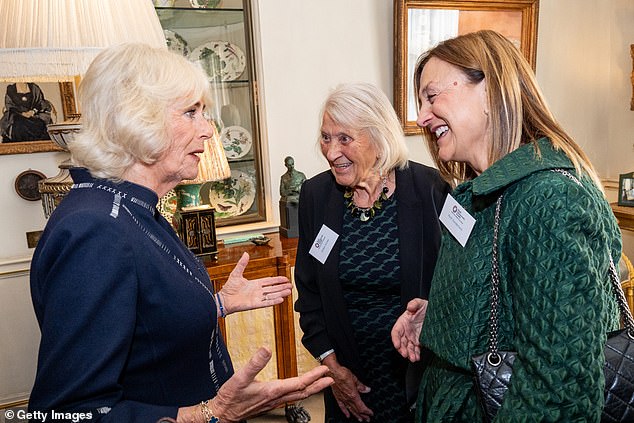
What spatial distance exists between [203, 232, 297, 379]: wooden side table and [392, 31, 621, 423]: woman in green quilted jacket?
139 cm

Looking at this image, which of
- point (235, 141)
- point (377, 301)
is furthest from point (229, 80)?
point (377, 301)

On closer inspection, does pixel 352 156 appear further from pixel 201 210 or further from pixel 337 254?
pixel 201 210

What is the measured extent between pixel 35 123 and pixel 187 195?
0.86 m

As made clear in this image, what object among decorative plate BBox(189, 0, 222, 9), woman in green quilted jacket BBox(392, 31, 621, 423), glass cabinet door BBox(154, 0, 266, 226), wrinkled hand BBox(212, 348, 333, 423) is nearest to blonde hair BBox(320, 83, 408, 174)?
woman in green quilted jacket BBox(392, 31, 621, 423)

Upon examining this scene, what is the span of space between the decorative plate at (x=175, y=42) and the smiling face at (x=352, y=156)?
1.42 meters

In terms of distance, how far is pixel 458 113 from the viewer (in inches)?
47.4

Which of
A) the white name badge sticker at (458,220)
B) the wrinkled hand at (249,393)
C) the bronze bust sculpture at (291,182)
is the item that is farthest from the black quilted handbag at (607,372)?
the bronze bust sculpture at (291,182)

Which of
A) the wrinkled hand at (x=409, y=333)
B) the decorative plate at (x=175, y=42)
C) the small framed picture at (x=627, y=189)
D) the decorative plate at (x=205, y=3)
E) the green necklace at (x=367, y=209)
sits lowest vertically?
the small framed picture at (x=627, y=189)

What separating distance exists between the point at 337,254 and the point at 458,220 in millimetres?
753

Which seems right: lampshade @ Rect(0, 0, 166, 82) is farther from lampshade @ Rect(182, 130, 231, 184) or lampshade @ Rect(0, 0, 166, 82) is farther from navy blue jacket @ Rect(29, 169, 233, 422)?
lampshade @ Rect(182, 130, 231, 184)

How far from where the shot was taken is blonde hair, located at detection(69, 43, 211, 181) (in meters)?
1.16

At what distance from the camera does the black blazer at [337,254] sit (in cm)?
181

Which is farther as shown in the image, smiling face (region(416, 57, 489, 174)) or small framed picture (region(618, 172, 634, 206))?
small framed picture (region(618, 172, 634, 206))

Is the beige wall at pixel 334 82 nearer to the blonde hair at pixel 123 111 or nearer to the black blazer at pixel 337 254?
the black blazer at pixel 337 254
